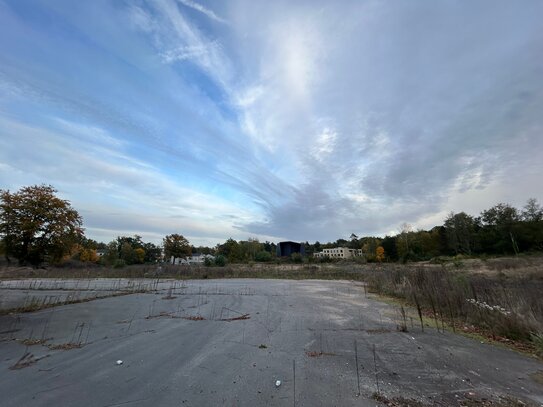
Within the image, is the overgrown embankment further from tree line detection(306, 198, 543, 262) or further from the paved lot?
tree line detection(306, 198, 543, 262)

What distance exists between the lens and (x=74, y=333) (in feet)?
24.8

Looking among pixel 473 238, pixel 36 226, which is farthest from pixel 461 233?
pixel 36 226

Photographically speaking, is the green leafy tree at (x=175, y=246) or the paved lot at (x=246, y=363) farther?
the green leafy tree at (x=175, y=246)

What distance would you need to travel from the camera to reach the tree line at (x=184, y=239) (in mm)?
32406

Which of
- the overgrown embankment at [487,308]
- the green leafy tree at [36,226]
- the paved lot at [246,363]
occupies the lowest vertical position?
the paved lot at [246,363]

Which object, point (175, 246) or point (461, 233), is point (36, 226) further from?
point (461, 233)

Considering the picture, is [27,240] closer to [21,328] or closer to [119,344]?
[21,328]

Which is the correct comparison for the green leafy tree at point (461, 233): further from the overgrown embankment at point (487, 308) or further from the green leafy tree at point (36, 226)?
the green leafy tree at point (36, 226)

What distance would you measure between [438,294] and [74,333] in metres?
12.0

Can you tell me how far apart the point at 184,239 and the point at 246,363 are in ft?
230

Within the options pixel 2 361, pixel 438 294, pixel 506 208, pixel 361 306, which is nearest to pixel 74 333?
pixel 2 361

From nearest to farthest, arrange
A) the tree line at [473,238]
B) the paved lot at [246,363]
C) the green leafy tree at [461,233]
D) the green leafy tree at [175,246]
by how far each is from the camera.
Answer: the paved lot at [246,363], the tree line at [473,238], the green leafy tree at [461,233], the green leafy tree at [175,246]

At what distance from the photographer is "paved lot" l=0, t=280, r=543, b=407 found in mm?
4082

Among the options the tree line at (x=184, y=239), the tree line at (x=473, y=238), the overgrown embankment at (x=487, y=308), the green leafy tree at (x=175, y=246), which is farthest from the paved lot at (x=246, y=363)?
the green leafy tree at (x=175, y=246)
